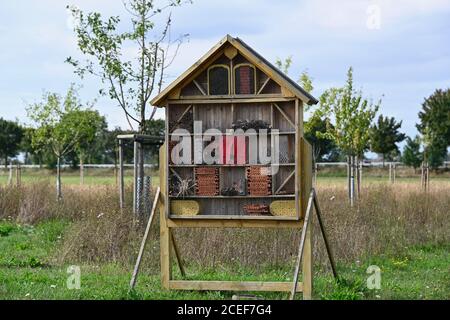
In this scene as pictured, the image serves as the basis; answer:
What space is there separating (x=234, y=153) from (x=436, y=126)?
57405 mm

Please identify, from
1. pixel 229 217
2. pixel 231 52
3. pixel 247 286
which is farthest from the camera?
pixel 231 52

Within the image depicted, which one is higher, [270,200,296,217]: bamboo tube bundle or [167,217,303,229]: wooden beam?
[270,200,296,217]: bamboo tube bundle

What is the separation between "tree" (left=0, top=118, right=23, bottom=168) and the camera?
69.3m

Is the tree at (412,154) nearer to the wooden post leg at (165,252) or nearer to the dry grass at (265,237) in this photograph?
the dry grass at (265,237)

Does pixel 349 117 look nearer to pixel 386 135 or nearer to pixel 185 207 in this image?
pixel 185 207

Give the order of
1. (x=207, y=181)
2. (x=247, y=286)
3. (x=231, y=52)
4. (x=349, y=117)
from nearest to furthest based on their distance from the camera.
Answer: (x=247, y=286)
(x=231, y=52)
(x=207, y=181)
(x=349, y=117)

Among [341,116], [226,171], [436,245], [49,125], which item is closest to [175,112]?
[226,171]

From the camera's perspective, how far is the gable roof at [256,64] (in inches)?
395

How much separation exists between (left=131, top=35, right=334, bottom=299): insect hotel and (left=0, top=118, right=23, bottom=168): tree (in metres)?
61.3

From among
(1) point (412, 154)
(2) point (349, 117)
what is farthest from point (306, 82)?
(1) point (412, 154)

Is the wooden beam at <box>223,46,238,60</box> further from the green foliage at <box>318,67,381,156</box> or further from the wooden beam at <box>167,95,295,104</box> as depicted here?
the green foliage at <box>318,67,381,156</box>

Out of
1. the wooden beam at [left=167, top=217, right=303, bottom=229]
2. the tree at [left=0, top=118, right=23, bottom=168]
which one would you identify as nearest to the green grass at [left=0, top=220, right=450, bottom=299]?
the wooden beam at [left=167, top=217, right=303, bottom=229]

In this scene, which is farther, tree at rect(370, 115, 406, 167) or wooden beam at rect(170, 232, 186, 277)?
tree at rect(370, 115, 406, 167)

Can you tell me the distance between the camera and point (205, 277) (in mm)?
11352
